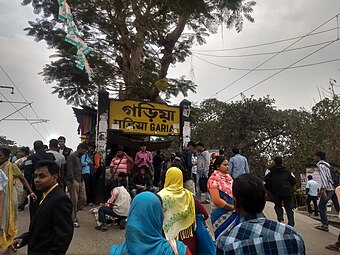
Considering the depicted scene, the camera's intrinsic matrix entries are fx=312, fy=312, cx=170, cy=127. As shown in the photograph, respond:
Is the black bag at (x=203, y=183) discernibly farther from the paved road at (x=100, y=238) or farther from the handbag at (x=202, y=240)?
the handbag at (x=202, y=240)

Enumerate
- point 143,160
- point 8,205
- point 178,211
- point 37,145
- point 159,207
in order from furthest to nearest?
1. point 143,160
2. point 37,145
3. point 8,205
4. point 178,211
5. point 159,207

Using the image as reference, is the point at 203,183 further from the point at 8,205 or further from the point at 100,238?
the point at 8,205

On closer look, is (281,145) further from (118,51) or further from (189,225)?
(189,225)

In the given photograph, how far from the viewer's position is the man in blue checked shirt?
1.68 meters

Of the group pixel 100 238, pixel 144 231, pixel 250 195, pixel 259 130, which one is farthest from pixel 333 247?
pixel 259 130

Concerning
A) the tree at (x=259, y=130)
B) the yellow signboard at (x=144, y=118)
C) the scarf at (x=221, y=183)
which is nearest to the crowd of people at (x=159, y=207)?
the scarf at (x=221, y=183)

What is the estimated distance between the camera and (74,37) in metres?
8.13

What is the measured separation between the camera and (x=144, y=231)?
7.74ft

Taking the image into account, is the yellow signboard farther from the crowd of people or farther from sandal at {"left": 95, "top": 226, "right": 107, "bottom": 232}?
sandal at {"left": 95, "top": 226, "right": 107, "bottom": 232}

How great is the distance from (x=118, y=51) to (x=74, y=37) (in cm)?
542

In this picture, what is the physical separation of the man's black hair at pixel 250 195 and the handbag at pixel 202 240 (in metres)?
1.81

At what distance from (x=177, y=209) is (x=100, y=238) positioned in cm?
290

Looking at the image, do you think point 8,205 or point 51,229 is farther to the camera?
point 8,205

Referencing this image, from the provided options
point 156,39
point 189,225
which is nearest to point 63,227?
point 189,225
